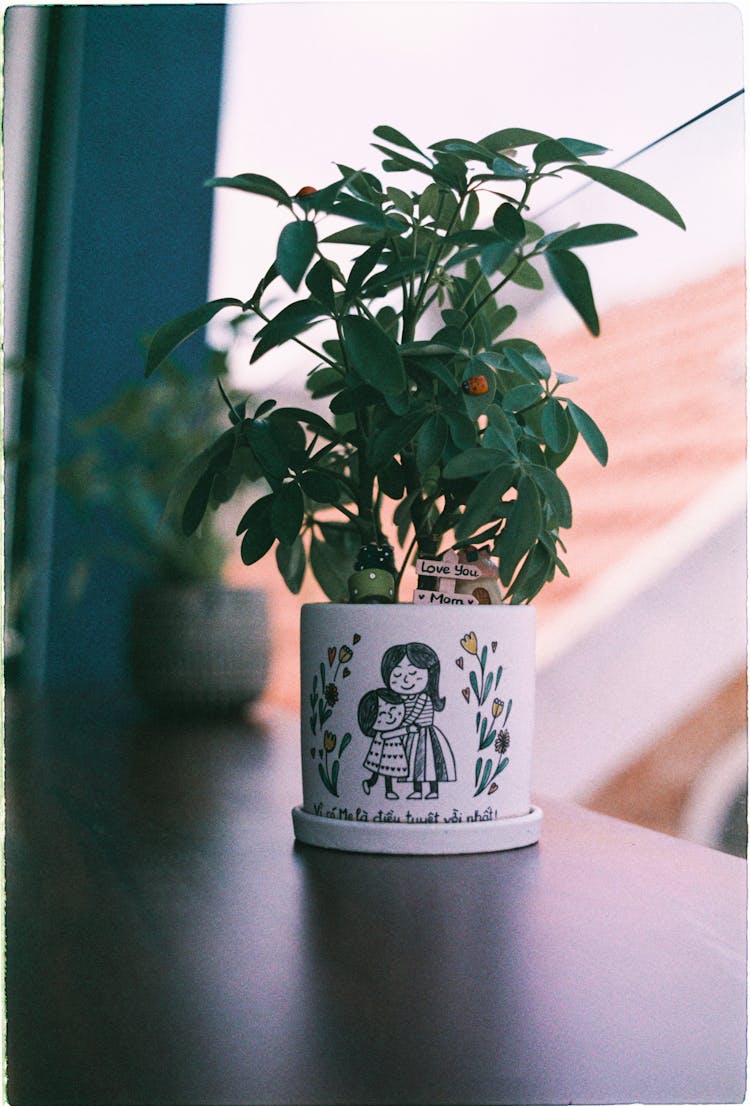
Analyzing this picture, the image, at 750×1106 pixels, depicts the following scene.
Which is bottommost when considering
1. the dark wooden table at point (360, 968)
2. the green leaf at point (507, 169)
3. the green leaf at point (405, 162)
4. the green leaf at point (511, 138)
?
the dark wooden table at point (360, 968)

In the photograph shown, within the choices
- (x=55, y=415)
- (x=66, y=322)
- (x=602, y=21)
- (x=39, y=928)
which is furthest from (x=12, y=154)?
(x=39, y=928)

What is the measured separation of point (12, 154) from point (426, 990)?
253 cm

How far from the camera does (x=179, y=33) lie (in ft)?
8.48

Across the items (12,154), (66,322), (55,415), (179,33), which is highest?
(179,33)

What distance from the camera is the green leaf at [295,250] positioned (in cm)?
56

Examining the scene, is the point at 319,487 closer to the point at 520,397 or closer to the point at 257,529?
the point at 257,529

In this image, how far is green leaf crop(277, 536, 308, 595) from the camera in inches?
32.2

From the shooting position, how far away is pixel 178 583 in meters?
1.72

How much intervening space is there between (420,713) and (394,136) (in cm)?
40

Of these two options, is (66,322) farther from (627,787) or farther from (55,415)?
(627,787)

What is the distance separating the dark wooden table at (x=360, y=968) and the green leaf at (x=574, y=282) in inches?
14.0

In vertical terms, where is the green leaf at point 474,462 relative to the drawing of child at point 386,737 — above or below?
above

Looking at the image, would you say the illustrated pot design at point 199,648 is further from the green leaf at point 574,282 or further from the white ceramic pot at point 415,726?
the green leaf at point 574,282

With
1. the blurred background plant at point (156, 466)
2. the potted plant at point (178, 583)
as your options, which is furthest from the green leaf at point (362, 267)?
the blurred background plant at point (156, 466)
